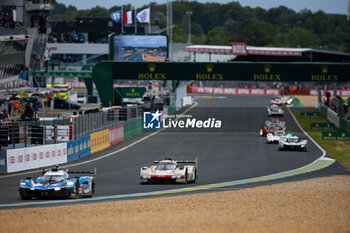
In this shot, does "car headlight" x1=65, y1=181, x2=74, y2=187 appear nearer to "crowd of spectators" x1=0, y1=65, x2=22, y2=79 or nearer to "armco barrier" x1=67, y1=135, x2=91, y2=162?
"armco barrier" x1=67, y1=135, x2=91, y2=162

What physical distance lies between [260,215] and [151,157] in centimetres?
1931

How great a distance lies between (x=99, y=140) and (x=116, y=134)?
17.3 feet

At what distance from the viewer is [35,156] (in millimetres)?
35344

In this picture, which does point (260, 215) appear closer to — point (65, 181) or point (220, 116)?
point (65, 181)

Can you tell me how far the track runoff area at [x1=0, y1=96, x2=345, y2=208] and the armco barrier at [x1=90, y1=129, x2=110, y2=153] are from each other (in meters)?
0.56

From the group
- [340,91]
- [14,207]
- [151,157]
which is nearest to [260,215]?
[14,207]

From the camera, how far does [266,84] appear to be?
13100 cm

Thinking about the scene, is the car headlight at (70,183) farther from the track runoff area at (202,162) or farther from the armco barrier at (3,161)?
the armco barrier at (3,161)

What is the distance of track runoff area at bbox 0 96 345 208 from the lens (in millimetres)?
28094

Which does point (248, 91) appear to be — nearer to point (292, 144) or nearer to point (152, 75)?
point (152, 75)

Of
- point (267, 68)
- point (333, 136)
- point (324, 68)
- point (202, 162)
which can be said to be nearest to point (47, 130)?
point (202, 162)

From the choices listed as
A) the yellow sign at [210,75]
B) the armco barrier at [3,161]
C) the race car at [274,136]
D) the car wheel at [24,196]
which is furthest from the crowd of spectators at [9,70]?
the car wheel at [24,196]

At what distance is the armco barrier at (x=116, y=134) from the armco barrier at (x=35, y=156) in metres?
10.2

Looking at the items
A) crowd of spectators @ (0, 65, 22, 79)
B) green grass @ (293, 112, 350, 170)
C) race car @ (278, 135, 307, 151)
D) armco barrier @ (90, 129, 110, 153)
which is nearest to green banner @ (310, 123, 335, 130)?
green grass @ (293, 112, 350, 170)
